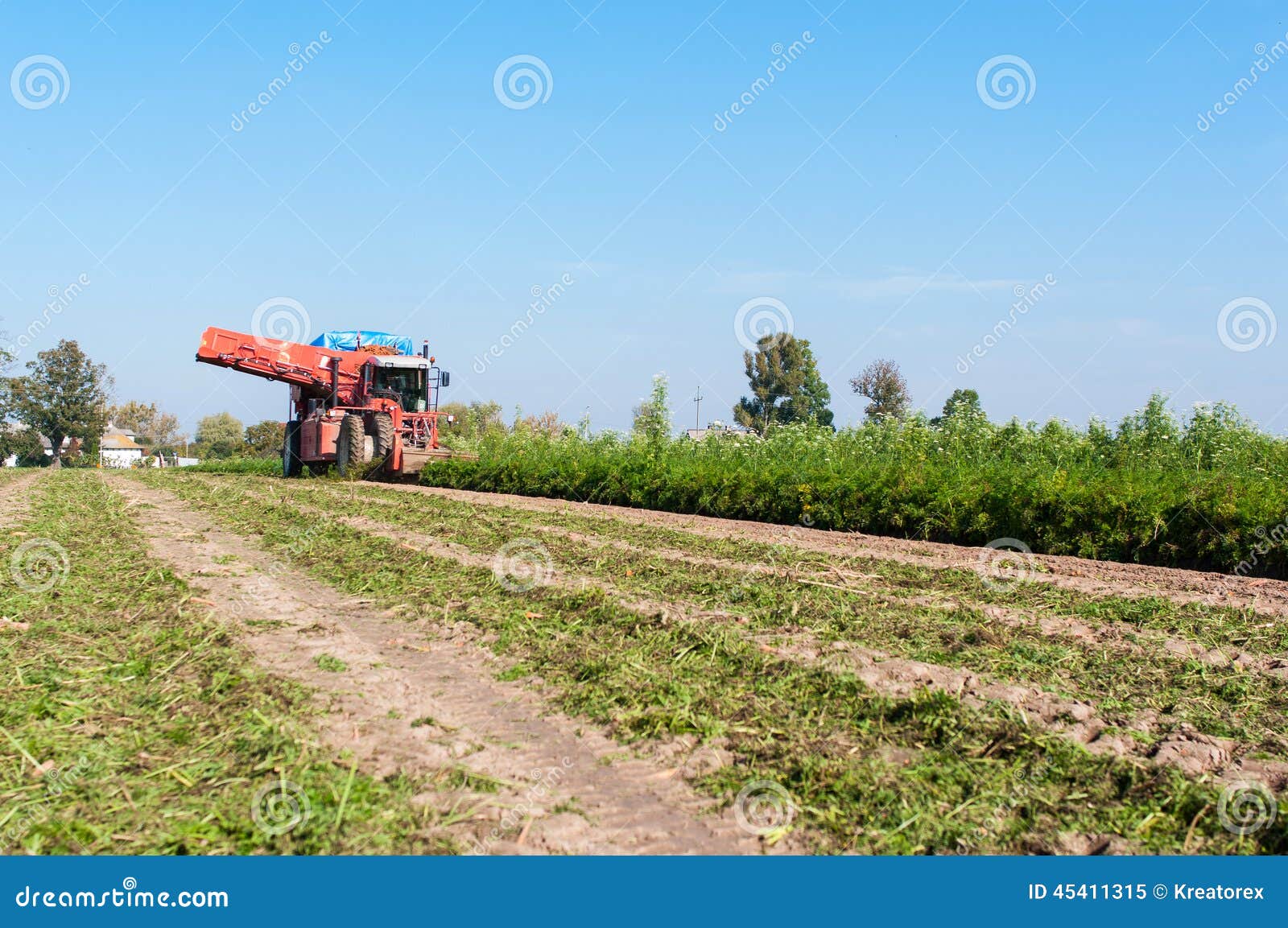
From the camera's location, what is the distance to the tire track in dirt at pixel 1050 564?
841cm

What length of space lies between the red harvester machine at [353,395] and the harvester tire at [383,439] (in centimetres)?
2

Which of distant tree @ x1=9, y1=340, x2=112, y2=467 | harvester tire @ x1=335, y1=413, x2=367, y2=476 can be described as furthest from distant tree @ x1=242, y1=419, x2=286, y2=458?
harvester tire @ x1=335, y1=413, x2=367, y2=476

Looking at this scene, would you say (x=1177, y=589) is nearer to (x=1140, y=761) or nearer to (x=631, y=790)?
(x=1140, y=761)

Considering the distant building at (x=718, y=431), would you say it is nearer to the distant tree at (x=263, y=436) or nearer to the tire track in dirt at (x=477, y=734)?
the tire track in dirt at (x=477, y=734)

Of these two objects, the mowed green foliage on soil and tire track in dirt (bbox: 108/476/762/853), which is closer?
tire track in dirt (bbox: 108/476/762/853)

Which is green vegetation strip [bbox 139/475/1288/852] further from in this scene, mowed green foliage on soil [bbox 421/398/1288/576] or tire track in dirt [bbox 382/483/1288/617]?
mowed green foliage on soil [bbox 421/398/1288/576]

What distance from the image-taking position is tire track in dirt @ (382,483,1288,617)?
27.6 ft

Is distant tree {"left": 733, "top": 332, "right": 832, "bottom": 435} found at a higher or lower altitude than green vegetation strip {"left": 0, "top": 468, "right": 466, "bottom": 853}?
higher

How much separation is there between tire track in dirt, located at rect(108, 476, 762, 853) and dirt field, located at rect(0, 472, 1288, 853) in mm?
19

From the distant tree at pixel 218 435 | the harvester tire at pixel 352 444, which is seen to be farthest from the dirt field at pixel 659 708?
the distant tree at pixel 218 435

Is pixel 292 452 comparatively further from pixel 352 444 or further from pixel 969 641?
pixel 969 641

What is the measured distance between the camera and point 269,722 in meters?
4.26

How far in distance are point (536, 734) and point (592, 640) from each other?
1.66 meters

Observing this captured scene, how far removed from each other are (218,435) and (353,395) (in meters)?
95.8
